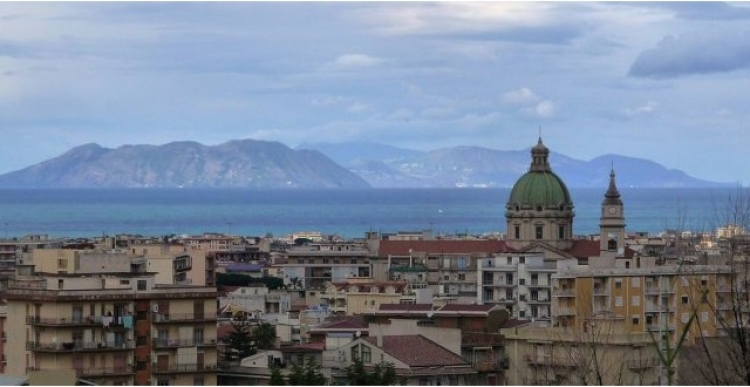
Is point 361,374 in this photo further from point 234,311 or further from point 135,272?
point 234,311

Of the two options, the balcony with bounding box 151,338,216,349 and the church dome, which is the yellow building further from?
the church dome

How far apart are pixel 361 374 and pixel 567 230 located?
6170 centimetres

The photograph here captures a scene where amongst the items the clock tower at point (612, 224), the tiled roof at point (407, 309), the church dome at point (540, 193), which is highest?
the church dome at point (540, 193)

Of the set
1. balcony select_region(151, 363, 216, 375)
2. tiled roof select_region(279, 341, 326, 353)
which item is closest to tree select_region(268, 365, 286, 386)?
balcony select_region(151, 363, 216, 375)

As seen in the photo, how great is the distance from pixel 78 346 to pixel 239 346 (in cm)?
908

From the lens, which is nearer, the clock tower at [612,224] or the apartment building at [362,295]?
the apartment building at [362,295]

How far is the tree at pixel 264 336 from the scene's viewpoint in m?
51.9

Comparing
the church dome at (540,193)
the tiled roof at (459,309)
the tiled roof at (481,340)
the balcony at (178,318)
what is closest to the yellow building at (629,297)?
the tiled roof at (459,309)

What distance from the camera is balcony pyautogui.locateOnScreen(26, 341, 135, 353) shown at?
4041 centimetres

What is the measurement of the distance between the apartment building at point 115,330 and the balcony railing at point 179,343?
2 cm

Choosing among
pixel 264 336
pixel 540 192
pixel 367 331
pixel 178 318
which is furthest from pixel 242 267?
pixel 178 318

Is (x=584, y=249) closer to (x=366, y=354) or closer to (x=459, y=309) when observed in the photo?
(x=459, y=309)

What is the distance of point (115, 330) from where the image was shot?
136ft

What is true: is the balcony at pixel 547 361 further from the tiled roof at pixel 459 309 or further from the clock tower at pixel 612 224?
the clock tower at pixel 612 224
